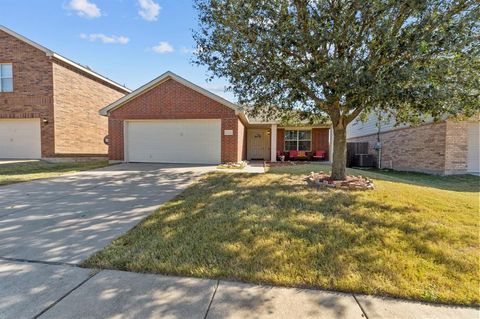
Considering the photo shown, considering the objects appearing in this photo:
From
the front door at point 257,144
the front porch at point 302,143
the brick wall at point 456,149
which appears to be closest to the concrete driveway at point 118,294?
the brick wall at point 456,149

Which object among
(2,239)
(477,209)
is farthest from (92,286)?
(477,209)

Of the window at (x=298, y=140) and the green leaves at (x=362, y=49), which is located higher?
the green leaves at (x=362, y=49)

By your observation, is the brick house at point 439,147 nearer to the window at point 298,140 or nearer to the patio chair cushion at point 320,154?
the patio chair cushion at point 320,154

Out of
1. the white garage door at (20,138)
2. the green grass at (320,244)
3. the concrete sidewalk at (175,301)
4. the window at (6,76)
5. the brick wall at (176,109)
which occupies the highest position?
the window at (6,76)

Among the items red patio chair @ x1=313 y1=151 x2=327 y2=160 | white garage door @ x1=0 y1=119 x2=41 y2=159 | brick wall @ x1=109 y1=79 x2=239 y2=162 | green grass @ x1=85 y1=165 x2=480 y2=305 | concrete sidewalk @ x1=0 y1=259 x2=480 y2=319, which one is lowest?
concrete sidewalk @ x1=0 y1=259 x2=480 y2=319

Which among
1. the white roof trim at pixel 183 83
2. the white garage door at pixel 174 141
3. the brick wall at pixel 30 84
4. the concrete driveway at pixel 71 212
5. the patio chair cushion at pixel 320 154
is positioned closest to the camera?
the concrete driveway at pixel 71 212

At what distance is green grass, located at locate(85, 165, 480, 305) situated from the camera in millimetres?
2887

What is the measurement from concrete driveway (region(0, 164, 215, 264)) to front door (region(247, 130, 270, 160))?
1167 cm

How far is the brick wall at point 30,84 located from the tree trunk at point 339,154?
51.5 ft

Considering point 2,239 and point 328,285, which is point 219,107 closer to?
point 2,239

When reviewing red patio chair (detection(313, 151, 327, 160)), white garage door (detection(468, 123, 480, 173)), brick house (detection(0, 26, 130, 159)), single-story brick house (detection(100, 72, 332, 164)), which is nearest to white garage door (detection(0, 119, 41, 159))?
brick house (detection(0, 26, 130, 159))

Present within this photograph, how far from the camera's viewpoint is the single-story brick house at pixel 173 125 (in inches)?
523

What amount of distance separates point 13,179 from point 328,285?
10.6 m

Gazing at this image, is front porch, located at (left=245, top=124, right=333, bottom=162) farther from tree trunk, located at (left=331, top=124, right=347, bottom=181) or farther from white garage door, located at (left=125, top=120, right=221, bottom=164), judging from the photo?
tree trunk, located at (left=331, top=124, right=347, bottom=181)
